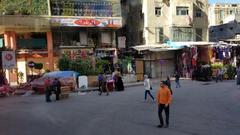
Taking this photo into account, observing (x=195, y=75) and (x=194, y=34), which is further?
(x=194, y=34)

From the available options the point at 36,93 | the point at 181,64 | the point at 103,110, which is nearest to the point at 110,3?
the point at 181,64

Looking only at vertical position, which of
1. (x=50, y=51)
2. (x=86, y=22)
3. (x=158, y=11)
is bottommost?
(x=50, y=51)

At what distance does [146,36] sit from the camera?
46344mm

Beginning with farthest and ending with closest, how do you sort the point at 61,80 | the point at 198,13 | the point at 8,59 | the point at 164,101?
1. the point at 198,13
2. the point at 8,59
3. the point at 61,80
4. the point at 164,101

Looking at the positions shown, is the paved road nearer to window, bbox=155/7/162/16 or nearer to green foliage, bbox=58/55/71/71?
green foliage, bbox=58/55/71/71

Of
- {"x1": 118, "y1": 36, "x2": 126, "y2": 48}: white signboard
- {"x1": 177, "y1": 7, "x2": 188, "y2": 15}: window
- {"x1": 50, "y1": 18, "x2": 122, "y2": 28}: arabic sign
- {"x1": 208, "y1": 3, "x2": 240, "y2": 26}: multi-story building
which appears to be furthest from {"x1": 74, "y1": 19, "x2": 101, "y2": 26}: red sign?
{"x1": 208, "y1": 3, "x2": 240, "y2": 26}: multi-story building

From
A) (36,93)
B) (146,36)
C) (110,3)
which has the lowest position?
(36,93)

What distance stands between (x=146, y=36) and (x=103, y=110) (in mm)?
28501

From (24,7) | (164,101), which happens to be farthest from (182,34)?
(164,101)

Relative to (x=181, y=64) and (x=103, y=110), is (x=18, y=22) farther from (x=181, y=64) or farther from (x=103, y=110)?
(x=103, y=110)

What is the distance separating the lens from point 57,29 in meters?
40.4

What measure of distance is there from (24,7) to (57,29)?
3910 millimetres

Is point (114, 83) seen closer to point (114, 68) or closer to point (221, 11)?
point (114, 68)

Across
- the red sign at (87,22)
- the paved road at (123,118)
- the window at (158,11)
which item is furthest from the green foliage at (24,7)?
the paved road at (123,118)
